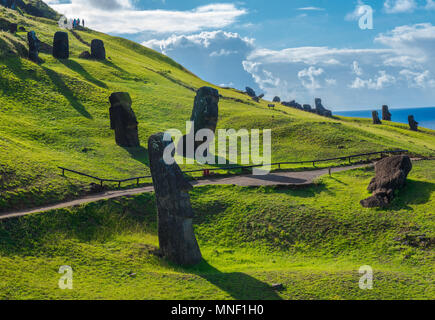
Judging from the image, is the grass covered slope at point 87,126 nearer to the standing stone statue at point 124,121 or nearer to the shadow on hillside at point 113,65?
the shadow on hillside at point 113,65

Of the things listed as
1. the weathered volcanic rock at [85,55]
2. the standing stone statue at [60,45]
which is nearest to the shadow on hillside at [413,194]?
the standing stone statue at [60,45]

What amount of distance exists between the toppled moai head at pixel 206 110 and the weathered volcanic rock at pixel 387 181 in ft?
62.6

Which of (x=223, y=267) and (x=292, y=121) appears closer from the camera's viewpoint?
(x=223, y=267)

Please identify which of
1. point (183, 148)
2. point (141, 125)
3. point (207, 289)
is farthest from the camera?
point (141, 125)

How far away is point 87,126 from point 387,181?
35.0 meters

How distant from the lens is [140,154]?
47.5 metres

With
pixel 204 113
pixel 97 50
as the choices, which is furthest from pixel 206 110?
pixel 97 50

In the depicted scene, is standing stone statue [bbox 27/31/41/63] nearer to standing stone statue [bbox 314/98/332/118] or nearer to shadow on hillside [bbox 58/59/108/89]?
shadow on hillside [bbox 58/59/108/89]

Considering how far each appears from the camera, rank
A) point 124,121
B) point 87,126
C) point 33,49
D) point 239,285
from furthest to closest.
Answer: point 33,49
point 87,126
point 124,121
point 239,285

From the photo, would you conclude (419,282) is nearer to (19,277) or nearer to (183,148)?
(19,277)

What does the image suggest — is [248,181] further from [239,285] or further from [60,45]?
[60,45]

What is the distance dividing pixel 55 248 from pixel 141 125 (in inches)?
1343
